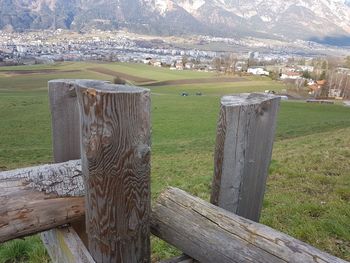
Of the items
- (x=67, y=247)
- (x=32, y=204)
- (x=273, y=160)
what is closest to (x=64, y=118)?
(x=32, y=204)

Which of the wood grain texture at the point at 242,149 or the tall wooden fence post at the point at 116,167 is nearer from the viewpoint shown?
the tall wooden fence post at the point at 116,167

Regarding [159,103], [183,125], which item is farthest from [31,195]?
[159,103]

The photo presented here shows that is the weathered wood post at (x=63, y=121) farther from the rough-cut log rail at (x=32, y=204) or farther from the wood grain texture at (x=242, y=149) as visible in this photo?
the wood grain texture at (x=242, y=149)

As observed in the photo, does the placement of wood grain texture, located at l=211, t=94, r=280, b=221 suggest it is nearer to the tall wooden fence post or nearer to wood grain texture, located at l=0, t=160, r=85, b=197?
the tall wooden fence post

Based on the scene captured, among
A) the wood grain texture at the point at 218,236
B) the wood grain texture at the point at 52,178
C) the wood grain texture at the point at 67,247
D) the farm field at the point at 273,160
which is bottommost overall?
the farm field at the point at 273,160

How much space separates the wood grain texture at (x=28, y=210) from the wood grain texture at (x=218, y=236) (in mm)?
509

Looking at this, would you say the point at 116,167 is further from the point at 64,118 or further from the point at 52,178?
the point at 64,118

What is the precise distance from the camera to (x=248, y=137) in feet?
5.90

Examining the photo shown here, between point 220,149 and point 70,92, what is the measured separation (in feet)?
3.37

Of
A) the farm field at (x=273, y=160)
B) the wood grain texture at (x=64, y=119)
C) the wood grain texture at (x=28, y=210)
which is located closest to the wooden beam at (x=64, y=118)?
the wood grain texture at (x=64, y=119)

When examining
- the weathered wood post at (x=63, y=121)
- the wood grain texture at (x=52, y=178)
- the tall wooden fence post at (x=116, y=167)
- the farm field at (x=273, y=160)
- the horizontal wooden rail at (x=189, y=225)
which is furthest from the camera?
the farm field at (x=273, y=160)

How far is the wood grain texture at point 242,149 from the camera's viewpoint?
5.81 feet

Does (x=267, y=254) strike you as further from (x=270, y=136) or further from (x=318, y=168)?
(x=318, y=168)

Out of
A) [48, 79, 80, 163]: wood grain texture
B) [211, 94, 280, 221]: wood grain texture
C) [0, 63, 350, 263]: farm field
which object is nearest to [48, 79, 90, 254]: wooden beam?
[48, 79, 80, 163]: wood grain texture
